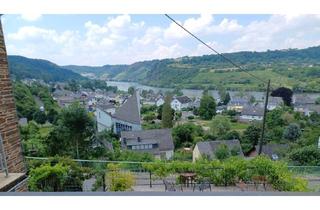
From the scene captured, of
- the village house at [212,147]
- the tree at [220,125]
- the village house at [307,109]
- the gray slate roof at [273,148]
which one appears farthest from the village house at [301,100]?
the village house at [212,147]

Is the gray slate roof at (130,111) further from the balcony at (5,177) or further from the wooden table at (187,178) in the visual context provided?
the balcony at (5,177)

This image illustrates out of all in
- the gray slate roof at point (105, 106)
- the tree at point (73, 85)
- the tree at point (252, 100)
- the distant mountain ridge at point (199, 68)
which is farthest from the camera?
the tree at point (252, 100)

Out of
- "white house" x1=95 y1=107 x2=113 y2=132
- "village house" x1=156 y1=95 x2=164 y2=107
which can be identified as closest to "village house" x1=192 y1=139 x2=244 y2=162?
"white house" x1=95 y1=107 x2=113 y2=132

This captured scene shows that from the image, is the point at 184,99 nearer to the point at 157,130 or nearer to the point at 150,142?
the point at 157,130

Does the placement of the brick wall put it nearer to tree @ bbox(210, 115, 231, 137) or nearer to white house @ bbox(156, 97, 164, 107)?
tree @ bbox(210, 115, 231, 137)

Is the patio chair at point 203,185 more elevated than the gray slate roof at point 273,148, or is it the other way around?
the patio chair at point 203,185
